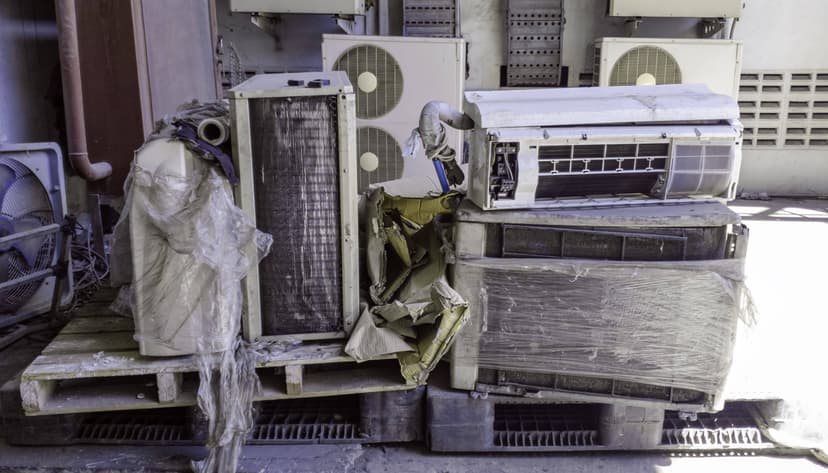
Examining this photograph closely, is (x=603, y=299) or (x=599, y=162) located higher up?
(x=599, y=162)

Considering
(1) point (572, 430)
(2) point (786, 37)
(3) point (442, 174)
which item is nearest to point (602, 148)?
(3) point (442, 174)

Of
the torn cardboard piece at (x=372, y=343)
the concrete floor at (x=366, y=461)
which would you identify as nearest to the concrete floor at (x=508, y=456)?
the concrete floor at (x=366, y=461)

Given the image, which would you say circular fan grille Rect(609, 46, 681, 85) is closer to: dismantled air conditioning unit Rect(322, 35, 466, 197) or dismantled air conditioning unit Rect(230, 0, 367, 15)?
dismantled air conditioning unit Rect(322, 35, 466, 197)

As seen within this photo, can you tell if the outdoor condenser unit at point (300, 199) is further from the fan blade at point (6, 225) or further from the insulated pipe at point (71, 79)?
the insulated pipe at point (71, 79)

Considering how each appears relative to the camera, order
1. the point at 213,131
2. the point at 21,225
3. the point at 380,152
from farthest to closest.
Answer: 1. the point at 380,152
2. the point at 21,225
3. the point at 213,131

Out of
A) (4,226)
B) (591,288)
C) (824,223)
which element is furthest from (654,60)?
(4,226)

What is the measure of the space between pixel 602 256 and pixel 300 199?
1061 millimetres

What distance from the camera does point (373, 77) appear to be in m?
4.42

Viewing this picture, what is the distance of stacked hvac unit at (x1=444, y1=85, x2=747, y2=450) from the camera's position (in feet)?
7.18

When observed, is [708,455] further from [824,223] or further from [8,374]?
[824,223]

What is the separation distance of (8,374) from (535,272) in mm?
2328

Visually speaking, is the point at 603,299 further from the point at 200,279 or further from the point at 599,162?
the point at 200,279

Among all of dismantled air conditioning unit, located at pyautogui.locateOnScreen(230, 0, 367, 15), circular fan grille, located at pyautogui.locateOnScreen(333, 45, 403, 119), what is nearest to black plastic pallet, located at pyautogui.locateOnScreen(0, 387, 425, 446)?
circular fan grille, located at pyautogui.locateOnScreen(333, 45, 403, 119)

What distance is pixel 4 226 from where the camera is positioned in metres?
2.97
